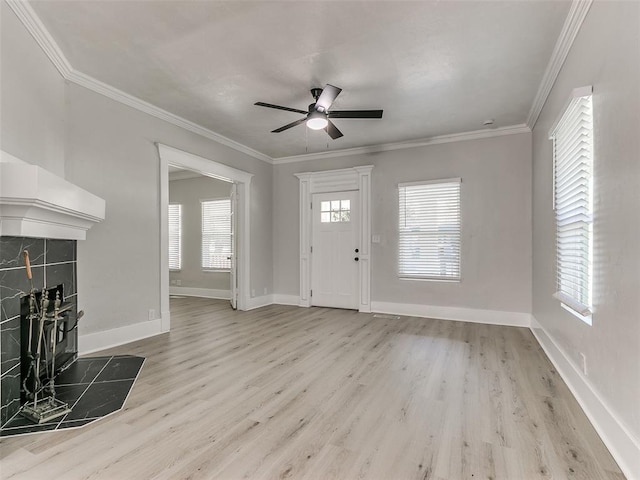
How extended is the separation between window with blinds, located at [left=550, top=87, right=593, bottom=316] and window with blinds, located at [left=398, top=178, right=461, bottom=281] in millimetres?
1986

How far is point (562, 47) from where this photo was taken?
8.94 ft

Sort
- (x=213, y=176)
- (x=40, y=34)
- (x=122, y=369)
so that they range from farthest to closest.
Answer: (x=213, y=176)
(x=122, y=369)
(x=40, y=34)

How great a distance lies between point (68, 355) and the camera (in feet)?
10.2

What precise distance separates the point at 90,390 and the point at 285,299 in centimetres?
399

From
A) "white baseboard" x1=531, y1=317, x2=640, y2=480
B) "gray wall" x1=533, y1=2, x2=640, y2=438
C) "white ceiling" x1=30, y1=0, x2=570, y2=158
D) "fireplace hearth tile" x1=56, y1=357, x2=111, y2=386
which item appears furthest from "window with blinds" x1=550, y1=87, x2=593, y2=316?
"fireplace hearth tile" x1=56, y1=357, x2=111, y2=386

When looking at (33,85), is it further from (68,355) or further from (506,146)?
A: (506,146)

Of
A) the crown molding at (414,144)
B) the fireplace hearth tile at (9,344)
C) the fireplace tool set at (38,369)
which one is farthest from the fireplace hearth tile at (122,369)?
the crown molding at (414,144)

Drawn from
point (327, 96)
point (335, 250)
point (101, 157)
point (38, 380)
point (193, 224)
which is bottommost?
point (38, 380)

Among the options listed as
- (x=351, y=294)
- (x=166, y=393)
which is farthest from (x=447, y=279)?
(x=166, y=393)

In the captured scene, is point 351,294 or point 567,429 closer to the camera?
point 567,429

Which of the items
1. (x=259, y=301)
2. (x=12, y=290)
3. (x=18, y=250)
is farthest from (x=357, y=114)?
(x=259, y=301)

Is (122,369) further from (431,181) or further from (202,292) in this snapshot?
(431,181)

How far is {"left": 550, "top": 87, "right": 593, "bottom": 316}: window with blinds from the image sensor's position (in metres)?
2.29

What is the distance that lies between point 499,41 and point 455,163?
8.19 feet
